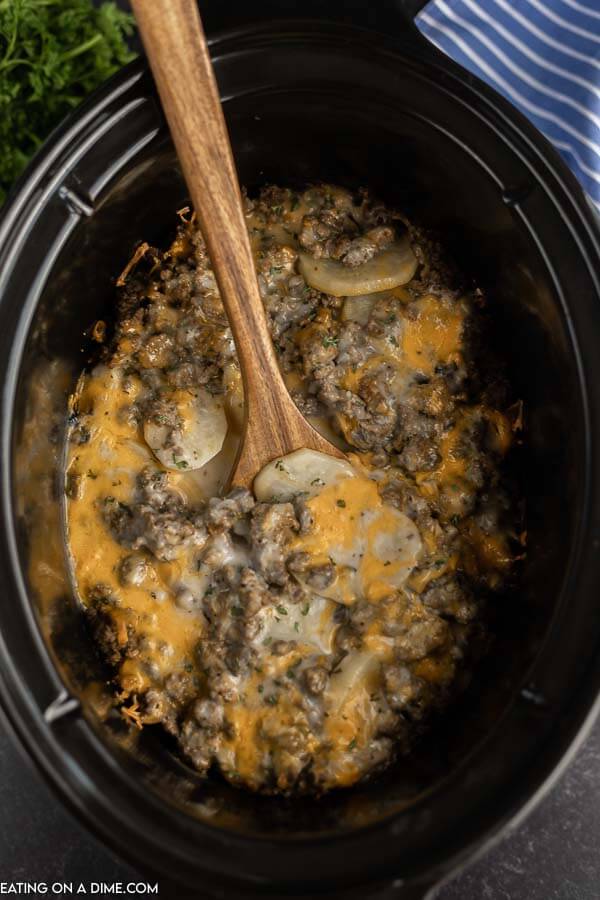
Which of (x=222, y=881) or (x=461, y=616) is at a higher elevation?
(x=461, y=616)

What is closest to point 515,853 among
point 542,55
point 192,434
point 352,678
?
point 352,678

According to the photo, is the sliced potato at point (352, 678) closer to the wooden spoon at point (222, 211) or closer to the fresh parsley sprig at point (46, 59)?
the wooden spoon at point (222, 211)

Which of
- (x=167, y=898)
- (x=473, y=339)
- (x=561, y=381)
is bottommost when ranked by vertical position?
(x=167, y=898)

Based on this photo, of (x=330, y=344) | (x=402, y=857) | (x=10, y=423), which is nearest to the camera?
(x=402, y=857)

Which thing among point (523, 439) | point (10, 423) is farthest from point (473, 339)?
point (10, 423)

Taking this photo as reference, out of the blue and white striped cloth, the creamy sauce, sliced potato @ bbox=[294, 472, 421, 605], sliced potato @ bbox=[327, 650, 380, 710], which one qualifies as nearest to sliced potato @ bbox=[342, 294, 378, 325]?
the creamy sauce

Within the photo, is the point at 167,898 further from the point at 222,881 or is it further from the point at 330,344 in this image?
the point at 330,344

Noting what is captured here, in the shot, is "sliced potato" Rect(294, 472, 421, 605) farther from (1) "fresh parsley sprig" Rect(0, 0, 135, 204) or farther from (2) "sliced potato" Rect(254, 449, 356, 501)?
(1) "fresh parsley sprig" Rect(0, 0, 135, 204)
